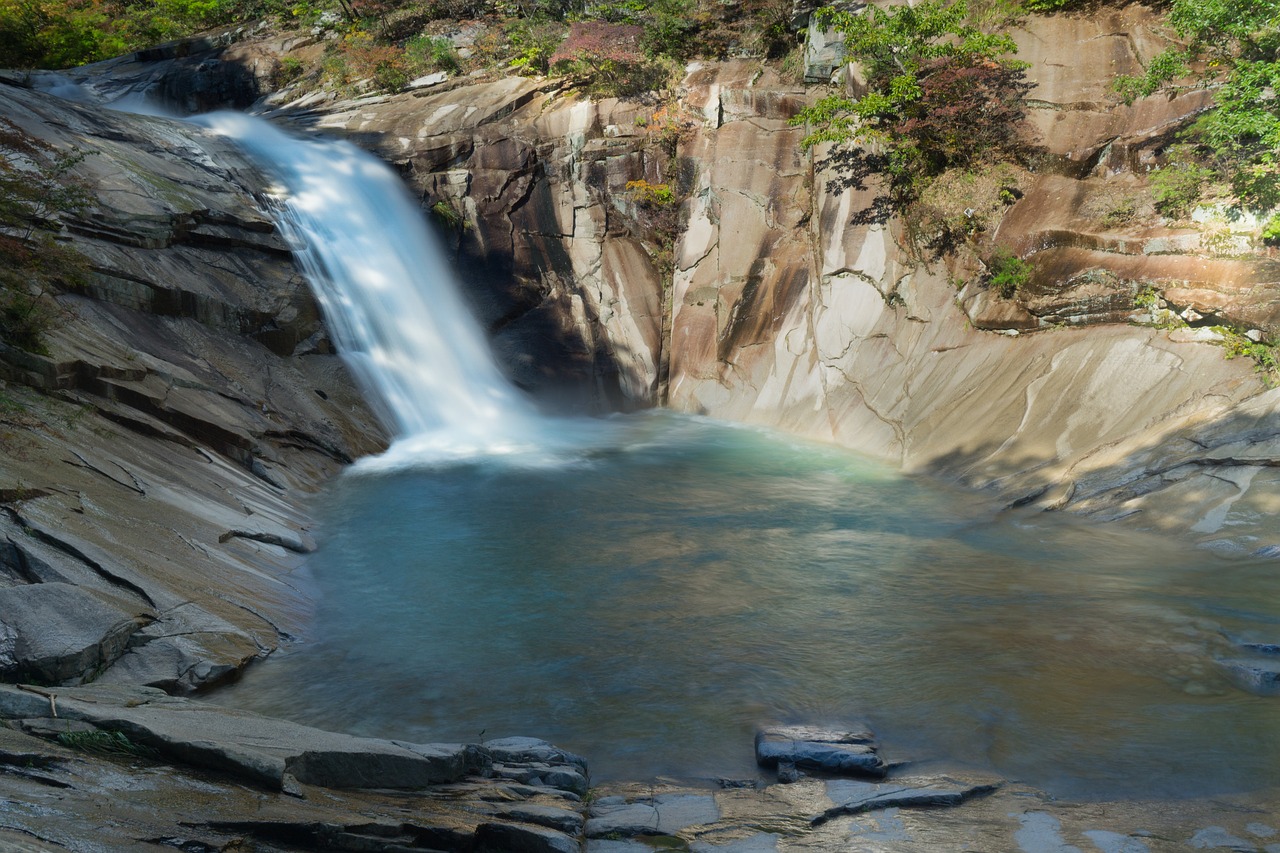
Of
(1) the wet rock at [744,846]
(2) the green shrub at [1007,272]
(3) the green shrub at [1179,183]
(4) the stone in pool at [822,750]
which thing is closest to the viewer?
(1) the wet rock at [744,846]

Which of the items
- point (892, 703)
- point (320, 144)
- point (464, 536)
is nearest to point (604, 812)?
point (892, 703)

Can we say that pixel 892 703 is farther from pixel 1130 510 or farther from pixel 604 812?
pixel 1130 510

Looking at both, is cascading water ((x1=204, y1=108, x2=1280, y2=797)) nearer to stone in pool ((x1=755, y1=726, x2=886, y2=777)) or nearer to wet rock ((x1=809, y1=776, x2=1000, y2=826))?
stone in pool ((x1=755, y1=726, x2=886, y2=777))

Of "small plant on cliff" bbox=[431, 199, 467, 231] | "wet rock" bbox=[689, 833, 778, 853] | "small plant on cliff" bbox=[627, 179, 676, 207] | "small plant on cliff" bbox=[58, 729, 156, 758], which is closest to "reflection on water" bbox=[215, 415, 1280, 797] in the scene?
"wet rock" bbox=[689, 833, 778, 853]

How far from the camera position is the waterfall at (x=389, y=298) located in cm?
1476

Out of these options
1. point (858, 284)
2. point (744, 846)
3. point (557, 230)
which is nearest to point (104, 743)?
point (744, 846)

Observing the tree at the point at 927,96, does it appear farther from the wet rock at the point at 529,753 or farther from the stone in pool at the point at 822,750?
the wet rock at the point at 529,753

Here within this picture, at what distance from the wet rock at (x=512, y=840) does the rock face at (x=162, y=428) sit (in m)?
2.93

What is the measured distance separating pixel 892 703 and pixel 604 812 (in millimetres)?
2547

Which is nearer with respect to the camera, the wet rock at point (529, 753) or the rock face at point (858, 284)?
the wet rock at point (529, 753)

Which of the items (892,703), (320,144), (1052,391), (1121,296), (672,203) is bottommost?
(892,703)

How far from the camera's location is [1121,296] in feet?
37.5

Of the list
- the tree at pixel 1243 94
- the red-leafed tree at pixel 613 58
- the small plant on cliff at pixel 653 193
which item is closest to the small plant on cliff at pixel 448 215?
the small plant on cliff at pixel 653 193

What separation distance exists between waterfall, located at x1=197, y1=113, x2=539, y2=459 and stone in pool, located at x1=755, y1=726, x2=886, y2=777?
899 centimetres
